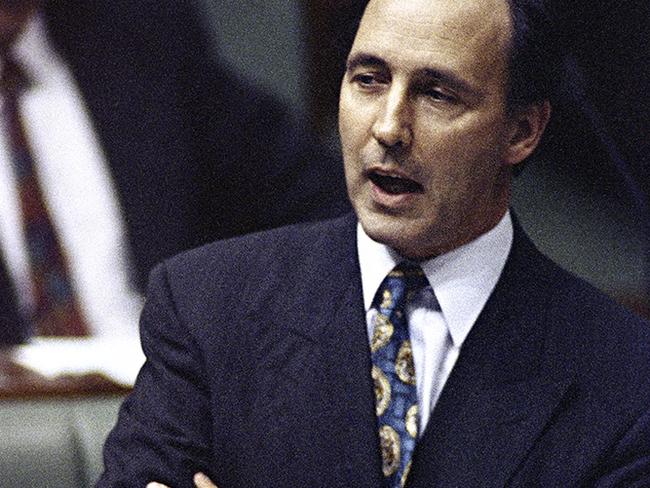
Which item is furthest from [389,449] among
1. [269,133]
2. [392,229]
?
[269,133]

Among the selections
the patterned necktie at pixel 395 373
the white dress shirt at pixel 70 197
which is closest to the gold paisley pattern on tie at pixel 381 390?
the patterned necktie at pixel 395 373

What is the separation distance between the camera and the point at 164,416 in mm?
1384

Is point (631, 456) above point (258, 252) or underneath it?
underneath

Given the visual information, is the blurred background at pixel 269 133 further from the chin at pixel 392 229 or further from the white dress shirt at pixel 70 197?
the chin at pixel 392 229

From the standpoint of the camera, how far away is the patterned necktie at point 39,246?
7.04 ft

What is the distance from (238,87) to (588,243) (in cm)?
73

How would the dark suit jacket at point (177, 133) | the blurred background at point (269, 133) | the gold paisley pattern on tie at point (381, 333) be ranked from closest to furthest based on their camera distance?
the gold paisley pattern on tie at point (381, 333), the blurred background at point (269, 133), the dark suit jacket at point (177, 133)

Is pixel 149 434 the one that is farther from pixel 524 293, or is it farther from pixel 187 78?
pixel 187 78

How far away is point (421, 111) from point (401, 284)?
0.21 meters

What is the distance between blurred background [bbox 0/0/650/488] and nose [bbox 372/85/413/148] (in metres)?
0.82

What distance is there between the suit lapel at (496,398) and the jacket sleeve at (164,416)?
0.26m

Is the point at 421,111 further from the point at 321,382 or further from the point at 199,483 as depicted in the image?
the point at 199,483

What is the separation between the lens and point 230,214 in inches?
89.9

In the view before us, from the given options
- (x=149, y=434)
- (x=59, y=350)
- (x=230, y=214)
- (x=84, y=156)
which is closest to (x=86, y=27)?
(x=84, y=156)
